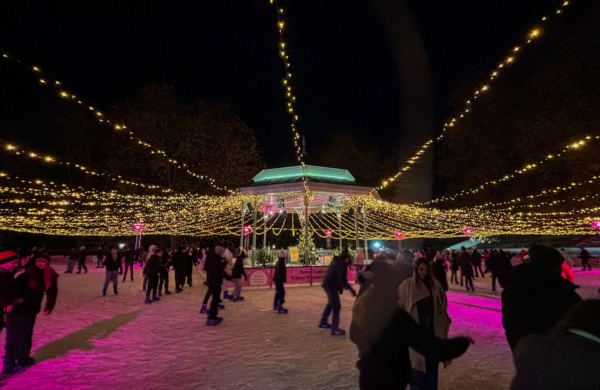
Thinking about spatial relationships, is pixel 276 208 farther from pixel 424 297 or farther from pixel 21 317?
pixel 424 297

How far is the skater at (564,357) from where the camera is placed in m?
1.18

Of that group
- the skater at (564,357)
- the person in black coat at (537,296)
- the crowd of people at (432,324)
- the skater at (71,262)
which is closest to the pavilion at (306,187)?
the crowd of people at (432,324)

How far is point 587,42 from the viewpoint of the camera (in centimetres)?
1272

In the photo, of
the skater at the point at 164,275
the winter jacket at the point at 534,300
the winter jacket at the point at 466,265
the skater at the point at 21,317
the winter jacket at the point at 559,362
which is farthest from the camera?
the winter jacket at the point at 466,265

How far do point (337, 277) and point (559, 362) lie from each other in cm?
528

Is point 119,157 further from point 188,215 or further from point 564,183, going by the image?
point 564,183

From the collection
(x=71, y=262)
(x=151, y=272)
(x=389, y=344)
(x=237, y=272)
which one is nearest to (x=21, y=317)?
(x=389, y=344)

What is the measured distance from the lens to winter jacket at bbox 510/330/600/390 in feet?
3.84

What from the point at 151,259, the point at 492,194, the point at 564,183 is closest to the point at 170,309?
the point at 151,259

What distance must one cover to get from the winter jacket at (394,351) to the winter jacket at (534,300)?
18.2 inches

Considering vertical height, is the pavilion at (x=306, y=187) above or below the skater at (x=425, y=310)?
above

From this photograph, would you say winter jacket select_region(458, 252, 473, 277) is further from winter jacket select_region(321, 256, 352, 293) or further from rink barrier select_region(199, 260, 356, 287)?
winter jacket select_region(321, 256, 352, 293)

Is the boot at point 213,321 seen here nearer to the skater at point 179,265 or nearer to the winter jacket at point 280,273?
the winter jacket at point 280,273

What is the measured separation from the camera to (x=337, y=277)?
642cm
